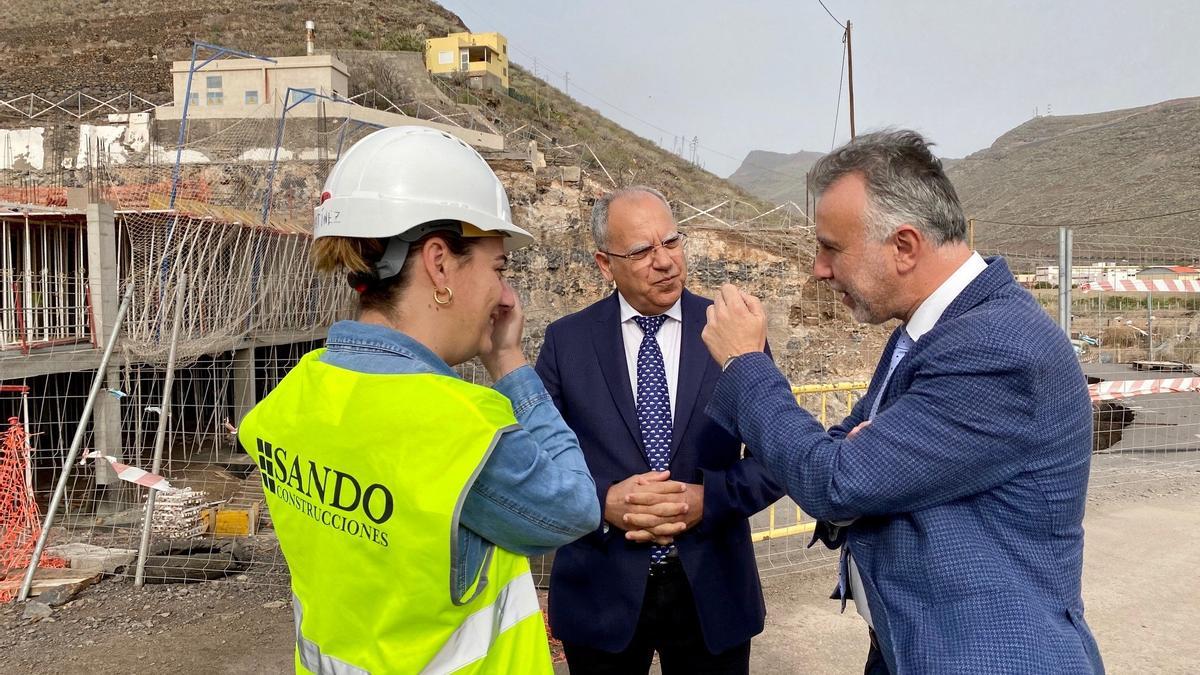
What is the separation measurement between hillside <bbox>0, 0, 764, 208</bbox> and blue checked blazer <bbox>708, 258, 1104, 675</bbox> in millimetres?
28888

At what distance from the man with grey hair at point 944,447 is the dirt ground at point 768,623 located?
2.55 metres

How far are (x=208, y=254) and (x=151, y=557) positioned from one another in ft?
31.9

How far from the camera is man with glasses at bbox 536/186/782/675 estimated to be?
2484 millimetres

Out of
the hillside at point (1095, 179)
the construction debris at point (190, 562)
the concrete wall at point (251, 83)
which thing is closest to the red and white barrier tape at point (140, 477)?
the construction debris at point (190, 562)

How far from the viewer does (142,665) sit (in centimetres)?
427

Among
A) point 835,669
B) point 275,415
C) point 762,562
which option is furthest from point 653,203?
point 762,562

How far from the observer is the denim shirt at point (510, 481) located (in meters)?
1.38

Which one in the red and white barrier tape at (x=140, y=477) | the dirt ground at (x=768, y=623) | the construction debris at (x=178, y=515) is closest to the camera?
the dirt ground at (x=768, y=623)

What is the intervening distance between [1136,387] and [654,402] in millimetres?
5487

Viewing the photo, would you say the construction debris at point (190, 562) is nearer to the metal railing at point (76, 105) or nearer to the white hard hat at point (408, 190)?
the white hard hat at point (408, 190)

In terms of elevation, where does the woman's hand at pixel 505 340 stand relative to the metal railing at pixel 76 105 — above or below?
below

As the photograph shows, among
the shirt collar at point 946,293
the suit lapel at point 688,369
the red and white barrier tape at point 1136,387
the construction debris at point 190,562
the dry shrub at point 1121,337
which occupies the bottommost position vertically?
the construction debris at point 190,562

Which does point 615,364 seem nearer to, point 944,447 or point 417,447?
point 944,447

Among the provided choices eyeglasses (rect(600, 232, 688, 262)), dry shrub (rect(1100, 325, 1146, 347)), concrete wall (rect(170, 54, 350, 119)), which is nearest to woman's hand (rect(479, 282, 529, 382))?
eyeglasses (rect(600, 232, 688, 262))
